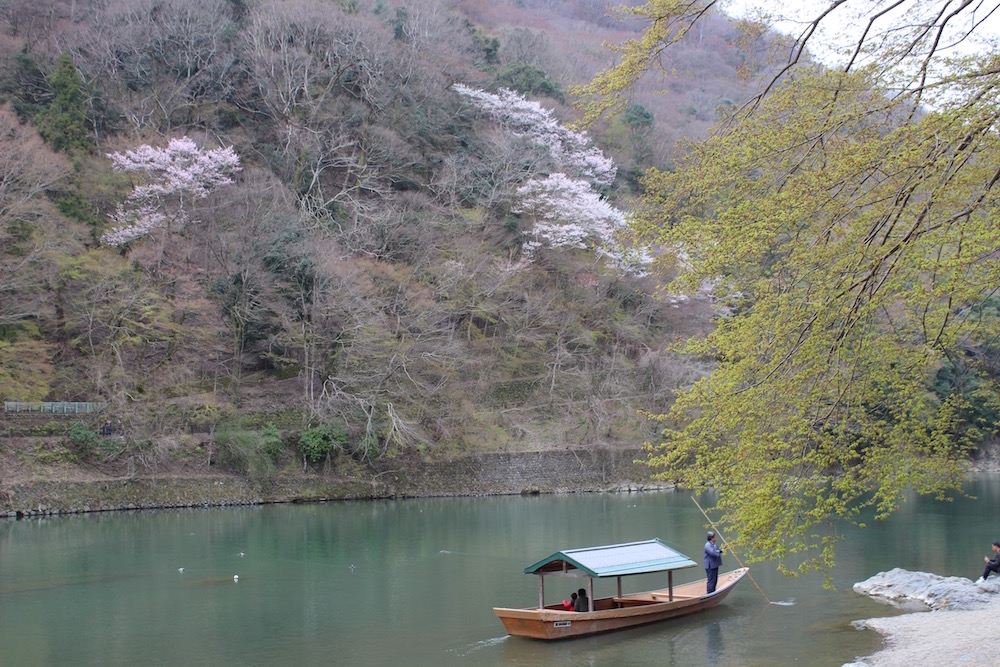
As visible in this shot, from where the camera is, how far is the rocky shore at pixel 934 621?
Answer: 11422mm

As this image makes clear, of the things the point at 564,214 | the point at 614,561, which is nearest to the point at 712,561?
the point at 614,561

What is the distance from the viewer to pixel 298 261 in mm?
33750

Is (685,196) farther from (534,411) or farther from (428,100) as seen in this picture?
(428,100)

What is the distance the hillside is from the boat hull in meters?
11.1

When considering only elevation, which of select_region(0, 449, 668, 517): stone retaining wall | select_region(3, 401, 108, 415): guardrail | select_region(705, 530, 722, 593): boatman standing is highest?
select_region(3, 401, 108, 415): guardrail

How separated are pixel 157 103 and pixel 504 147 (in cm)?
1748

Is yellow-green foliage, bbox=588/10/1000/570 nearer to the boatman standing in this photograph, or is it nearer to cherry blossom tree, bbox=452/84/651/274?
the boatman standing

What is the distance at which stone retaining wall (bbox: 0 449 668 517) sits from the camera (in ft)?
94.2

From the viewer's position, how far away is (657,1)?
843cm

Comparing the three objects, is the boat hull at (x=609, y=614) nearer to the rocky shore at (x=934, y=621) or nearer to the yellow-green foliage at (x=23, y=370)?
the rocky shore at (x=934, y=621)

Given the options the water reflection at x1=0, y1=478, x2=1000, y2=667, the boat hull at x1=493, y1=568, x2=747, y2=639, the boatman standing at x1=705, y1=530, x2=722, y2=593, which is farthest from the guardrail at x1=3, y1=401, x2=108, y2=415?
the boatman standing at x1=705, y1=530, x2=722, y2=593

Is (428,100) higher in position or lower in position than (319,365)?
higher

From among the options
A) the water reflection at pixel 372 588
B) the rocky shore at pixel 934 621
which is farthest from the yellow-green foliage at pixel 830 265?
the water reflection at pixel 372 588

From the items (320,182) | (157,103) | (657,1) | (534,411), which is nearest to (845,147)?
(657,1)
